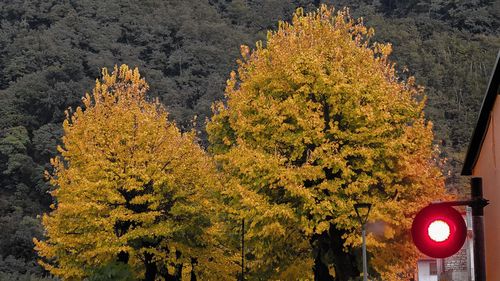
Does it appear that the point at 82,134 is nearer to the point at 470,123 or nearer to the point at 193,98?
the point at 470,123

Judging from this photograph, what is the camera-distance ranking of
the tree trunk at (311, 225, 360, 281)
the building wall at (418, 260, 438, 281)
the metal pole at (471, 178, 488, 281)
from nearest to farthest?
the metal pole at (471, 178, 488, 281)
the tree trunk at (311, 225, 360, 281)
the building wall at (418, 260, 438, 281)

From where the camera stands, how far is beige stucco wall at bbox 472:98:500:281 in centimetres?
953

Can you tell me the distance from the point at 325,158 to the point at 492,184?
12465 millimetres

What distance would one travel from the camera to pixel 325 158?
2281 cm

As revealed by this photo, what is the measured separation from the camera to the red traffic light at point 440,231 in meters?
5.15

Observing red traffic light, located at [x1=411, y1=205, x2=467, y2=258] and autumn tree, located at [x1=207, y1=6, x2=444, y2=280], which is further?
autumn tree, located at [x1=207, y1=6, x2=444, y2=280]

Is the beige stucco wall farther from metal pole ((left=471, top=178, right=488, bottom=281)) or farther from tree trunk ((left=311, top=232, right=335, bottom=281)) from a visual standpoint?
tree trunk ((left=311, top=232, right=335, bottom=281))

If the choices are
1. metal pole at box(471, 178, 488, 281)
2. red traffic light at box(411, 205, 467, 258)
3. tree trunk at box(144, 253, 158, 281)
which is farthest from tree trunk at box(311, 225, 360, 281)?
red traffic light at box(411, 205, 467, 258)

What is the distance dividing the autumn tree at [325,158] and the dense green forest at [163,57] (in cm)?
3979

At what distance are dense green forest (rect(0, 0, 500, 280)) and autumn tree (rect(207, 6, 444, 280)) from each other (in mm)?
39793

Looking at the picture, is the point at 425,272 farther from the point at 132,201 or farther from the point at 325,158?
the point at 325,158

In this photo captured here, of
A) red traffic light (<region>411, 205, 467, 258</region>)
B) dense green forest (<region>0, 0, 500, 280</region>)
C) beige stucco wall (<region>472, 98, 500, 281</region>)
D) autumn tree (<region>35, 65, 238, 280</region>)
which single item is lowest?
red traffic light (<region>411, 205, 467, 258</region>)

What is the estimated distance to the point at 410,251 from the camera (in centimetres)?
2438

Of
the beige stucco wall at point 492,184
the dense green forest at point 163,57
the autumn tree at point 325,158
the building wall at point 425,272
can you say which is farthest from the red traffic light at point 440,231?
the dense green forest at point 163,57
